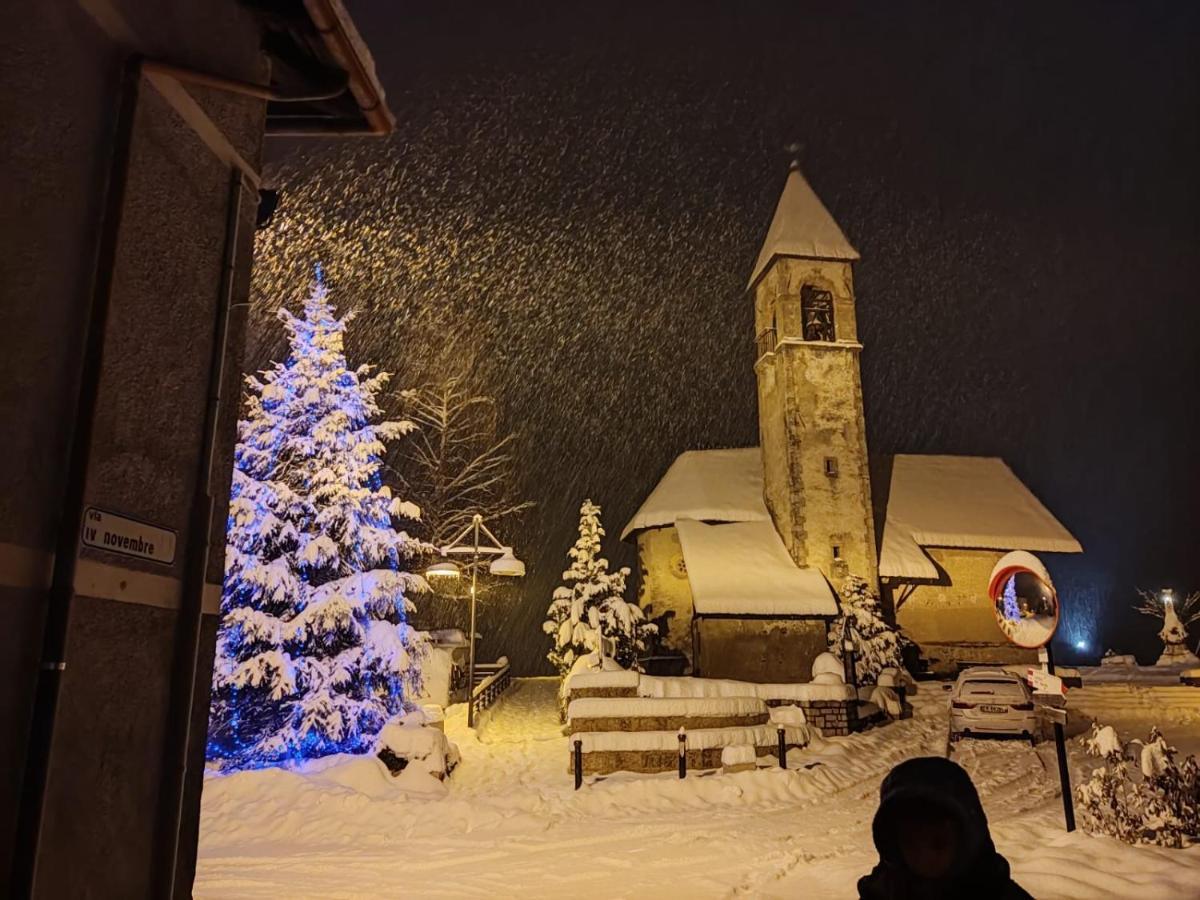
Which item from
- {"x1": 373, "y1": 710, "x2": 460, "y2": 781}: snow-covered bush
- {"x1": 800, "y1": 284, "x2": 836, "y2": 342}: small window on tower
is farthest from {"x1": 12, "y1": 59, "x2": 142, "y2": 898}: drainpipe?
{"x1": 800, "y1": 284, "x2": 836, "y2": 342}: small window on tower

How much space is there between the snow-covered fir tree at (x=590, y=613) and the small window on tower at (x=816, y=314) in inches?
470

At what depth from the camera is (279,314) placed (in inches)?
664

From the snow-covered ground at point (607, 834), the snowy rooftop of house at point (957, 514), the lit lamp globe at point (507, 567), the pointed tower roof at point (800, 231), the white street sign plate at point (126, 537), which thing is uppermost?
the pointed tower roof at point (800, 231)

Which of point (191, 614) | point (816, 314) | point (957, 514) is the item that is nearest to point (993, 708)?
point (191, 614)

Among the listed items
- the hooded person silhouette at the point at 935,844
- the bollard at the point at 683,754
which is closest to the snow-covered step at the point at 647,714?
the bollard at the point at 683,754

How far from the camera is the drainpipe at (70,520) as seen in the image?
3.16 m

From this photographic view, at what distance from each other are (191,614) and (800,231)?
33374 millimetres

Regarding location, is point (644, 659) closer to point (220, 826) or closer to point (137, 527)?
point (220, 826)

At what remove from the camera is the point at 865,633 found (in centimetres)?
2748

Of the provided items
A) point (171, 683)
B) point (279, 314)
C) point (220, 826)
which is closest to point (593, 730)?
point (220, 826)

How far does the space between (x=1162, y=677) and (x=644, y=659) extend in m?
19.1

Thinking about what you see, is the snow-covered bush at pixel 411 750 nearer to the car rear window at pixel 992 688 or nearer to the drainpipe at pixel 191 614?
the drainpipe at pixel 191 614

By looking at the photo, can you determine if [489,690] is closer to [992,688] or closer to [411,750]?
[411,750]

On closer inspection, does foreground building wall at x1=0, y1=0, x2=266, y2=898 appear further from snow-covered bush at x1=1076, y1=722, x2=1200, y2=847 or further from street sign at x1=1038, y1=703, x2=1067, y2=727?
snow-covered bush at x1=1076, y1=722, x2=1200, y2=847
